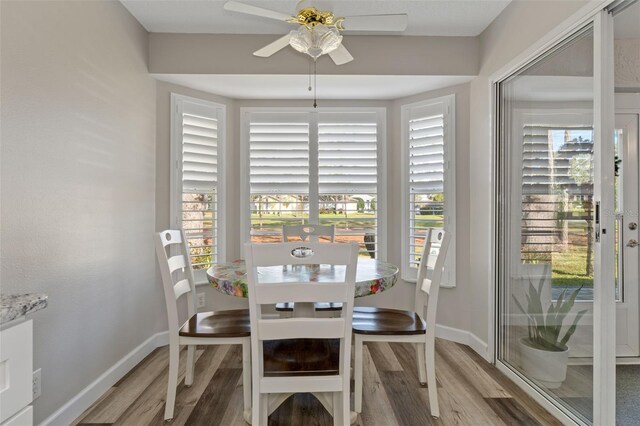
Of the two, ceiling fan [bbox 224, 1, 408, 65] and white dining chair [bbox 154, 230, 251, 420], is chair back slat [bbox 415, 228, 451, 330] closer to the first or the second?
white dining chair [bbox 154, 230, 251, 420]

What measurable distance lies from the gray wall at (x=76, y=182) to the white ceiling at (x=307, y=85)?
0.55m

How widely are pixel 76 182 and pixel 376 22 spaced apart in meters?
1.98

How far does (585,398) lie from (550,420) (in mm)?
243

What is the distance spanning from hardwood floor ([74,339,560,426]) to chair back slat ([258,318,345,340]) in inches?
29.3

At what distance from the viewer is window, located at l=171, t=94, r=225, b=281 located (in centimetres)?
323

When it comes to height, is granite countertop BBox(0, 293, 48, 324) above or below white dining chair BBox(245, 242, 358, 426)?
above

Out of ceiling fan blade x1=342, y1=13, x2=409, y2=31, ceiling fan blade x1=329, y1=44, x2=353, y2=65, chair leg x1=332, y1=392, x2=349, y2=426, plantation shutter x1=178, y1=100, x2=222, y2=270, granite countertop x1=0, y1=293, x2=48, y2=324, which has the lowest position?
chair leg x1=332, y1=392, x2=349, y2=426

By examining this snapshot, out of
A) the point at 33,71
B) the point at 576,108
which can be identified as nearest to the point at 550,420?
the point at 576,108

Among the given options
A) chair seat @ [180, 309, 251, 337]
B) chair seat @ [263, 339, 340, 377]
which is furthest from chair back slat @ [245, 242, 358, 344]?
chair seat @ [180, 309, 251, 337]

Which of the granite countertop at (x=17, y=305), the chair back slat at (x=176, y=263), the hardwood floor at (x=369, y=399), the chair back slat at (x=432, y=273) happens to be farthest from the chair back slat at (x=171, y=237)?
the chair back slat at (x=432, y=273)

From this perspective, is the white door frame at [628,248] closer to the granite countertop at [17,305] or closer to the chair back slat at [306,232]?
the chair back slat at [306,232]

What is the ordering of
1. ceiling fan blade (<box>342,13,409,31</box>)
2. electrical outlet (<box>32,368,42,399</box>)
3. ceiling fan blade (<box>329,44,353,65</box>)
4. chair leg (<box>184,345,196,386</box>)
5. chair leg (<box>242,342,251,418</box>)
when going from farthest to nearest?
1. chair leg (<box>184,345,196,386</box>)
2. ceiling fan blade (<box>329,44,353,65</box>)
3. ceiling fan blade (<box>342,13,409,31</box>)
4. chair leg (<box>242,342,251,418</box>)
5. electrical outlet (<box>32,368,42,399</box>)

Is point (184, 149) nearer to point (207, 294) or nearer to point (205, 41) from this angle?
point (205, 41)

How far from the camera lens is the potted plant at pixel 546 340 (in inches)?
81.0
